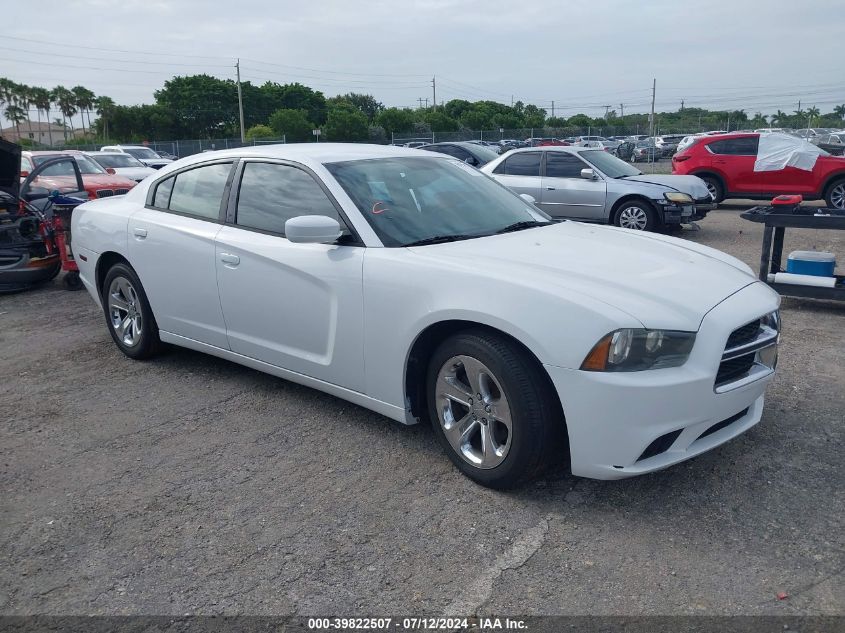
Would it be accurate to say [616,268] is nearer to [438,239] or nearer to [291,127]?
[438,239]

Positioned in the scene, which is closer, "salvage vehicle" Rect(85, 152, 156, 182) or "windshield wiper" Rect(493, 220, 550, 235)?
"windshield wiper" Rect(493, 220, 550, 235)

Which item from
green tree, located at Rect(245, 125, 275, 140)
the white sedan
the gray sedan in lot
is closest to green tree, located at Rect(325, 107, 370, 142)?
green tree, located at Rect(245, 125, 275, 140)

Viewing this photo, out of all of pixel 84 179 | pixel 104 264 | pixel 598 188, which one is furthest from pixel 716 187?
pixel 104 264

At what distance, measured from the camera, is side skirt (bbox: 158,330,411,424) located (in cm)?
386

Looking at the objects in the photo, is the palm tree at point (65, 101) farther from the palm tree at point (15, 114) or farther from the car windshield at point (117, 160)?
the car windshield at point (117, 160)

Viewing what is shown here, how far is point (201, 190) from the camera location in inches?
196

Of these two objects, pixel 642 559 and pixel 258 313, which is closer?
pixel 642 559

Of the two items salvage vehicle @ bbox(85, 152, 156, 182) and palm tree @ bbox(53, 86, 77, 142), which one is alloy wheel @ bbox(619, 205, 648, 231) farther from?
palm tree @ bbox(53, 86, 77, 142)

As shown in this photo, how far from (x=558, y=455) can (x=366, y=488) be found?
0.95 meters

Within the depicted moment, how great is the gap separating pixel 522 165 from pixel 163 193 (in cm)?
817

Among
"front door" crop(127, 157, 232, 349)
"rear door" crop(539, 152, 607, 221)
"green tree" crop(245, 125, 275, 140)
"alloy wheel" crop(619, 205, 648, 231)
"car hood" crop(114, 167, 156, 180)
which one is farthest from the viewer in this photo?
"green tree" crop(245, 125, 275, 140)

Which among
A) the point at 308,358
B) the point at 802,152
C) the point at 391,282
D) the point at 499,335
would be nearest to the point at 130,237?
the point at 308,358

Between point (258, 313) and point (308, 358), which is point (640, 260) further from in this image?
point (258, 313)

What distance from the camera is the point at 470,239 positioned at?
405cm
